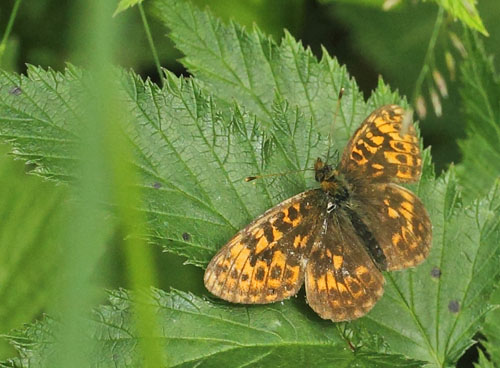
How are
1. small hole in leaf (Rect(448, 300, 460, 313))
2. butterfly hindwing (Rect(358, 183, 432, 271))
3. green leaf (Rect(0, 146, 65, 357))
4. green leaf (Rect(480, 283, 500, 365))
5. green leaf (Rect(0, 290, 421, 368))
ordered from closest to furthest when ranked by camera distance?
green leaf (Rect(0, 290, 421, 368)) < butterfly hindwing (Rect(358, 183, 432, 271)) < small hole in leaf (Rect(448, 300, 460, 313)) < green leaf (Rect(480, 283, 500, 365)) < green leaf (Rect(0, 146, 65, 357))

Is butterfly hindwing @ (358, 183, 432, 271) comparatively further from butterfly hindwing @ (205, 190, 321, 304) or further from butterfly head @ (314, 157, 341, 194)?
butterfly hindwing @ (205, 190, 321, 304)

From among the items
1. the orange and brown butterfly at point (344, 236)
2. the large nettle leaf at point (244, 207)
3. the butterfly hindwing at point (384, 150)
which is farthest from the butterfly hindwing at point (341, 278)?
the butterfly hindwing at point (384, 150)

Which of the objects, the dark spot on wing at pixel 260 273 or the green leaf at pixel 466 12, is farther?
the green leaf at pixel 466 12

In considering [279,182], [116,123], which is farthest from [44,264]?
[116,123]

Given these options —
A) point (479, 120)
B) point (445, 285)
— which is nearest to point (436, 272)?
point (445, 285)

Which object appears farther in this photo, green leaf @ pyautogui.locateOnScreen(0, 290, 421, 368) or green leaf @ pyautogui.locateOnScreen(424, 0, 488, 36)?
green leaf @ pyautogui.locateOnScreen(424, 0, 488, 36)

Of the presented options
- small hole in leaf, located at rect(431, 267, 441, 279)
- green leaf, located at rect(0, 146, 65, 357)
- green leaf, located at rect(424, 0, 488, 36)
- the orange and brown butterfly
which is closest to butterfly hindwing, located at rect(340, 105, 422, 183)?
the orange and brown butterfly

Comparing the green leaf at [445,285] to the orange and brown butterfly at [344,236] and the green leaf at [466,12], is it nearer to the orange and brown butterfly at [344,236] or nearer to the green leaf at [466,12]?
the orange and brown butterfly at [344,236]
